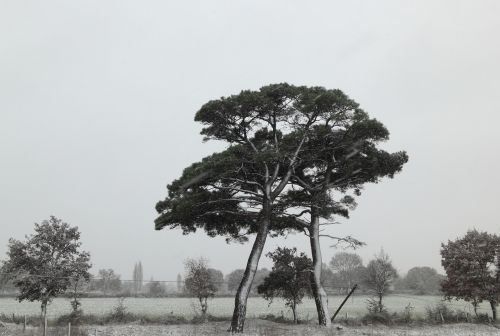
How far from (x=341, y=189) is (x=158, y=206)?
10.2 meters

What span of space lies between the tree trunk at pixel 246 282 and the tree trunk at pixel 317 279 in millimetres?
4256

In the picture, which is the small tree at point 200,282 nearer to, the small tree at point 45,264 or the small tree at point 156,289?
the small tree at point 45,264

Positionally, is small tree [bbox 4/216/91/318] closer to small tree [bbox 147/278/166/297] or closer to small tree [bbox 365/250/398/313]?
small tree [bbox 365/250/398/313]

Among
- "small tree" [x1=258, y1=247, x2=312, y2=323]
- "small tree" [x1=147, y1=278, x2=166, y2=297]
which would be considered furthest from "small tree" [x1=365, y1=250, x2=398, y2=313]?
"small tree" [x1=147, y1=278, x2=166, y2=297]

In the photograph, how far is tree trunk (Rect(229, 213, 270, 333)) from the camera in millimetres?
16795

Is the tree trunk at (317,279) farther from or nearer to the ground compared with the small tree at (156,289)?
farther from the ground

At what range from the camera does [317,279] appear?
2056cm

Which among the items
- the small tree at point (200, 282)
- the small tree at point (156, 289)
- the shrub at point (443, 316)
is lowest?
the small tree at point (156, 289)

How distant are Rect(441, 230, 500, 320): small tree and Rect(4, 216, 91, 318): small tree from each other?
22.4 metres

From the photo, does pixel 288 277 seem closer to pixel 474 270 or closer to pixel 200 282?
pixel 200 282

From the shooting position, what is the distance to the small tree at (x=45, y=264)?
1842 cm

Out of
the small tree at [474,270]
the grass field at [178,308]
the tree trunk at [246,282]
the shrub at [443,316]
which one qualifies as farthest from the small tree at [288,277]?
the small tree at [474,270]

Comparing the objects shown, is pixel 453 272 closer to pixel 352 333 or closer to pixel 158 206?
pixel 352 333

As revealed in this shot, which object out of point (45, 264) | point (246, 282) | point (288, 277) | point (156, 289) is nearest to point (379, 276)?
point (288, 277)
